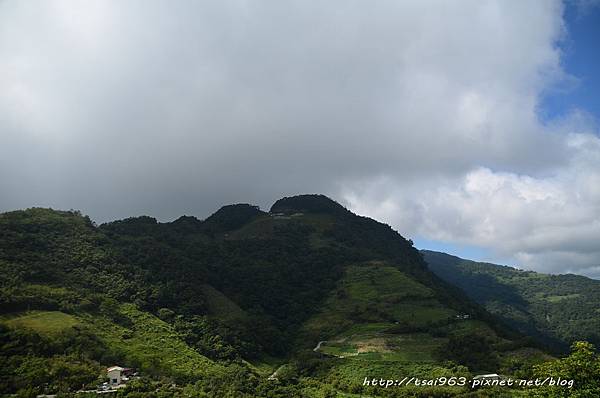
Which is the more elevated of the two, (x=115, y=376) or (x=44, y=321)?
(x=44, y=321)

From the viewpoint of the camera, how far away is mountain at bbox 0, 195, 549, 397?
71.0m

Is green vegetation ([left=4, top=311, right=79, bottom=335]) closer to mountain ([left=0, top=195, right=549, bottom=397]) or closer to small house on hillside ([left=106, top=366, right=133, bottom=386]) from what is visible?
mountain ([left=0, top=195, right=549, bottom=397])

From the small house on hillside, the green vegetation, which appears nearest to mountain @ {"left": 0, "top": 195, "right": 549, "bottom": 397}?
the green vegetation

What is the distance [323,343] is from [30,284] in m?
63.9

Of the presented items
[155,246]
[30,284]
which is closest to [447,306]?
[155,246]

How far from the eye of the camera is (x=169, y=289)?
364 ft

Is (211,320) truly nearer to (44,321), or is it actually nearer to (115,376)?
→ (44,321)

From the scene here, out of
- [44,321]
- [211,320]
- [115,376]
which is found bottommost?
[115,376]

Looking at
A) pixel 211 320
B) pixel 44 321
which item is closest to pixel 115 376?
pixel 44 321

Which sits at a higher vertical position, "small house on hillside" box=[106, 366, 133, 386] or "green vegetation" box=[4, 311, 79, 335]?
"green vegetation" box=[4, 311, 79, 335]

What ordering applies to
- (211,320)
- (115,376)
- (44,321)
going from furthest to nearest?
(211,320) → (44,321) → (115,376)

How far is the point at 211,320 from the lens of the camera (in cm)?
10344

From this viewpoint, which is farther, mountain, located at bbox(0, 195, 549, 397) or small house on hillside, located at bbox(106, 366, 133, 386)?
mountain, located at bbox(0, 195, 549, 397)

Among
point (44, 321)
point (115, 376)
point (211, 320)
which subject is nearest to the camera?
point (115, 376)
